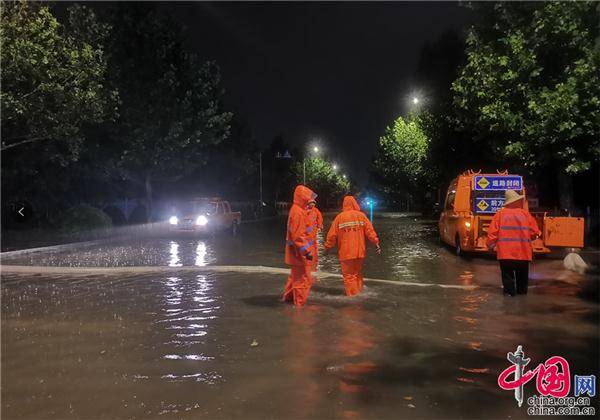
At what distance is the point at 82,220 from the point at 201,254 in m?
11.0

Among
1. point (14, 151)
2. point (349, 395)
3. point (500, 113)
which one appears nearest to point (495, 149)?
point (500, 113)

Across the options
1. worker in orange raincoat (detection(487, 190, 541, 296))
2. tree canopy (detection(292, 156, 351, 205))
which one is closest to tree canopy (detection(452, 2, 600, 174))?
worker in orange raincoat (detection(487, 190, 541, 296))

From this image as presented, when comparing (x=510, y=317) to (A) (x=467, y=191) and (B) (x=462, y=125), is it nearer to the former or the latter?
(A) (x=467, y=191)

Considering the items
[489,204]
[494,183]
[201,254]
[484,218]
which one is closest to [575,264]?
[484,218]

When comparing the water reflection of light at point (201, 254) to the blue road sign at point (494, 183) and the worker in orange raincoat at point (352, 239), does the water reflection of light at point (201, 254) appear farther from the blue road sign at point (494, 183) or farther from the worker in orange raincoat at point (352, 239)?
the blue road sign at point (494, 183)

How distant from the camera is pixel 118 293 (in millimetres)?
11664

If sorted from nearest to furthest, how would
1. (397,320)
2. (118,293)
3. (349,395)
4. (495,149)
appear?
1. (349,395)
2. (397,320)
3. (118,293)
4. (495,149)

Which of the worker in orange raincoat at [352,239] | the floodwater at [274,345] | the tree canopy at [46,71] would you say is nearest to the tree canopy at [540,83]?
the floodwater at [274,345]

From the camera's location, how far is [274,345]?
24.3 feet

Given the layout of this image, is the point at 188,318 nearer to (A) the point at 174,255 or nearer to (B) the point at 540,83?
(A) the point at 174,255

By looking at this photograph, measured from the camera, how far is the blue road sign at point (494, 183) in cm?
1773

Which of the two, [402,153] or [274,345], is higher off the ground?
[402,153]

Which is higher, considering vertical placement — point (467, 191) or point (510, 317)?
point (467, 191)

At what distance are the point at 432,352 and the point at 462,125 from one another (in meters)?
18.9
